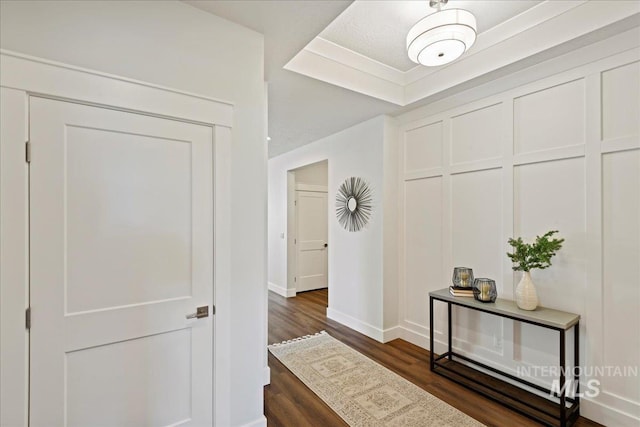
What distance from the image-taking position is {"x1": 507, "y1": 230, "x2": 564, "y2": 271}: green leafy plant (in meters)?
2.13

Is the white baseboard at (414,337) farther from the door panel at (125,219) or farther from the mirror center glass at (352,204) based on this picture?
the door panel at (125,219)

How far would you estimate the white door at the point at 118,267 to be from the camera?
1.37m

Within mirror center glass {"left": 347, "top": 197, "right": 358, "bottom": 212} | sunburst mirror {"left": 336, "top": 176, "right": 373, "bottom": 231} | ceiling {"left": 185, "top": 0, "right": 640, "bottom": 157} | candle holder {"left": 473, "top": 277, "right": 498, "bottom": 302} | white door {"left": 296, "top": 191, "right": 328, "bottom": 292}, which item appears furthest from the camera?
white door {"left": 296, "top": 191, "right": 328, "bottom": 292}

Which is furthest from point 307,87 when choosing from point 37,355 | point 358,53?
point 37,355

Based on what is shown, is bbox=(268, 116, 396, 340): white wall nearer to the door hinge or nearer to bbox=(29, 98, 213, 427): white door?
bbox=(29, 98, 213, 427): white door

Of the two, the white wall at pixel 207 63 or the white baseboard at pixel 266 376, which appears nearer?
the white wall at pixel 207 63

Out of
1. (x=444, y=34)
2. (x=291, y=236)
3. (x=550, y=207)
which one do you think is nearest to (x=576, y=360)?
(x=550, y=207)

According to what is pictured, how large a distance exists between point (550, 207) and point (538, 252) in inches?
16.3

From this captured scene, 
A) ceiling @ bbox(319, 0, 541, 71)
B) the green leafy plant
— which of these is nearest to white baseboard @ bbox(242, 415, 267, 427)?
the green leafy plant

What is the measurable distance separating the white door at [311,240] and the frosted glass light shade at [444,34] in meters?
4.06

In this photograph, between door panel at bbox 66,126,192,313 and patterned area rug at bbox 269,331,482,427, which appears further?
patterned area rug at bbox 269,331,482,427

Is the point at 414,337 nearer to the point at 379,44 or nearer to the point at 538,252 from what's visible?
the point at 538,252

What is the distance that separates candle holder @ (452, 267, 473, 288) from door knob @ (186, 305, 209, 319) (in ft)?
7.10

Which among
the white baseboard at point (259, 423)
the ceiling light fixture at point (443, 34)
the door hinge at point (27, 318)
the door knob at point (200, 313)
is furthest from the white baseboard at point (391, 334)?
the door hinge at point (27, 318)
